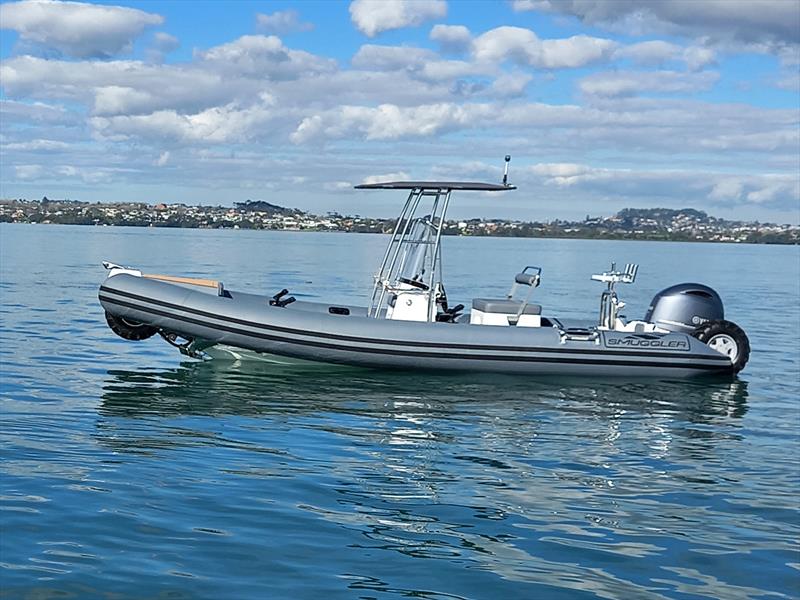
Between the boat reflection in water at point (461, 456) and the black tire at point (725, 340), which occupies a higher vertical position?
the black tire at point (725, 340)

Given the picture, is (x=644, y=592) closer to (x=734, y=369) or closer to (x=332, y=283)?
(x=734, y=369)

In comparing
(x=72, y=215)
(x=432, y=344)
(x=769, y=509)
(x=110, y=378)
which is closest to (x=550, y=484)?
(x=769, y=509)

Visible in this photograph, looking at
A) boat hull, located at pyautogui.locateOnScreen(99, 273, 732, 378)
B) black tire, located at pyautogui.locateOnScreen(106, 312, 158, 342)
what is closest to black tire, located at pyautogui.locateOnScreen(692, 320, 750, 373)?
boat hull, located at pyautogui.locateOnScreen(99, 273, 732, 378)

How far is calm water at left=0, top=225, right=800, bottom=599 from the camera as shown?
18.7 ft

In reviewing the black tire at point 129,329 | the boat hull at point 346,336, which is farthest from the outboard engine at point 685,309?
the black tire at point 129,329

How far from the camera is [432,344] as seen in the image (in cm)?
1322

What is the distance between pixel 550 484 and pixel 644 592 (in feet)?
7.93

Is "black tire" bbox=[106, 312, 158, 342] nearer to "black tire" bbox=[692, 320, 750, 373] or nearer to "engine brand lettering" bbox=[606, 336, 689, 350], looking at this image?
"engine brand lettering" bbox=[606, 336, 689, 350]

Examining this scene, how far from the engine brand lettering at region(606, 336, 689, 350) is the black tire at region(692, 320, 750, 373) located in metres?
0.61

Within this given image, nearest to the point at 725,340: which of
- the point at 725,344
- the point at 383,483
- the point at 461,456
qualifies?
the point at 725,344

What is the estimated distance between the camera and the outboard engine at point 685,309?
1489cm

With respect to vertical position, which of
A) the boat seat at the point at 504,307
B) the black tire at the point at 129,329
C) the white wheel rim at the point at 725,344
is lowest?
the black tire at the point at 129,329

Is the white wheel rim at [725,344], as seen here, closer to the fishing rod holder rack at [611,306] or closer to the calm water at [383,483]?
the calm water at [383,483]

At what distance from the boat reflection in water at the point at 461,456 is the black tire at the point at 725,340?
599 mm
